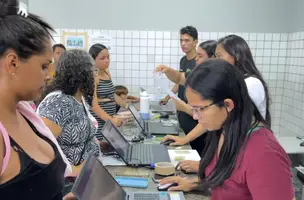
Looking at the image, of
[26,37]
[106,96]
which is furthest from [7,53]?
[106,96]

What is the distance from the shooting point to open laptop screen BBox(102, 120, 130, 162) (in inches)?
68.6

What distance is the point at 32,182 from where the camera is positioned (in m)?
0.77

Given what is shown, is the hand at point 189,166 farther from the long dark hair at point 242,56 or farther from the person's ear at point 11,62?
the person's ear at point 11,62

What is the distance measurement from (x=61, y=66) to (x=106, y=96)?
119cm

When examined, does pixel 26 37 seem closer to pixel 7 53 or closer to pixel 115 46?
pixel 7 53

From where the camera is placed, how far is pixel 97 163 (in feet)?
4.00

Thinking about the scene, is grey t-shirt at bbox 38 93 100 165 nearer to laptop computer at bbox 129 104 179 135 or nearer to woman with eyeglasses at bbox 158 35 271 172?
woman with eyeglasses at bbox 158 35 271 172

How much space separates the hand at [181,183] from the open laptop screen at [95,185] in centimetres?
22

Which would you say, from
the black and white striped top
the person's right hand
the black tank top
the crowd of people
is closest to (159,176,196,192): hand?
the crowd of people

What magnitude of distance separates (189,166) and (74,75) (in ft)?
2.57

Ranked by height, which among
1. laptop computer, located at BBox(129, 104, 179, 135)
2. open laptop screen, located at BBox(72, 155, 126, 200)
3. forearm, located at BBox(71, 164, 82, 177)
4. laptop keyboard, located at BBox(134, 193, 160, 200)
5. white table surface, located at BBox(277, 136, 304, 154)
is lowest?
white table surface, located at BBox(277, 136, 304, 154)

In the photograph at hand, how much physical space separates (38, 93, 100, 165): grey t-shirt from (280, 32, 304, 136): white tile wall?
270cm

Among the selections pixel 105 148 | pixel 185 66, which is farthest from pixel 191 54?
pixel 105 148

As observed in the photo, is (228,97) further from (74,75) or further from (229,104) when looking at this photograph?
(74,75)
